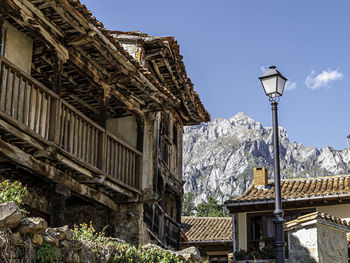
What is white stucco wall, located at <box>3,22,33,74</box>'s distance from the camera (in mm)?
9602

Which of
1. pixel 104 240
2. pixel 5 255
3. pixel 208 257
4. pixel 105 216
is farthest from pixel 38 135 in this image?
pixel 208 257

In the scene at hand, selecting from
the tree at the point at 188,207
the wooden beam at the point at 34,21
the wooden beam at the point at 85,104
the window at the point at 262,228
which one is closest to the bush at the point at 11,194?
the wooden beam at the point at 34,21

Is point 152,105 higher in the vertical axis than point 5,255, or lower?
higher

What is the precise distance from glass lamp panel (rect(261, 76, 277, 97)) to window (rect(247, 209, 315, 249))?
34.5ft

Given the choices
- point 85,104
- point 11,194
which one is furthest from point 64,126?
point 11,194

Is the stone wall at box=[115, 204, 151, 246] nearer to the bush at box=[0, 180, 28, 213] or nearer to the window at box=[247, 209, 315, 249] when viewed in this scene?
the bush at box=[0, 180, 28, 213]

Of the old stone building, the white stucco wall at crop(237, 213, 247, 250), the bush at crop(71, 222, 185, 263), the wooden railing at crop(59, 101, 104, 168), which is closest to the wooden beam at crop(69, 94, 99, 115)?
the old stone building

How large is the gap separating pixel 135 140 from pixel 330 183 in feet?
28.9

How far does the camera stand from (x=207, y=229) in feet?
88.1

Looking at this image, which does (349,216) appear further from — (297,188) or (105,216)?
(105,216)

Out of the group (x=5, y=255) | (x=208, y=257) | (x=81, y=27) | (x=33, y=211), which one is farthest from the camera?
(x=208, y=257)

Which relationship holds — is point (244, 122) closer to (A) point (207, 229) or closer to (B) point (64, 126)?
(A) point (207, 229)

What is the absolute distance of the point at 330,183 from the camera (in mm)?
19078

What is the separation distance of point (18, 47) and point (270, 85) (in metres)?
4.56
